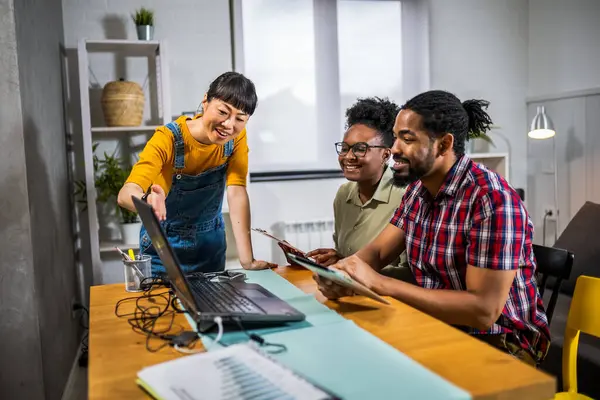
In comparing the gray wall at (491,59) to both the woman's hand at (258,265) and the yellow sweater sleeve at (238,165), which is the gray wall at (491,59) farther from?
the woman's hand at (258,265)

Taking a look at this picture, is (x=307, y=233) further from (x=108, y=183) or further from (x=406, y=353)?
(x=406, y=353)

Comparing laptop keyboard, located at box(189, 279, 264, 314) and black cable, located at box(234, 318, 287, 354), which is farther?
laptop keyboard, located at box(189, 279, 264, 314)

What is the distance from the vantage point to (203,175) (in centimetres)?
198

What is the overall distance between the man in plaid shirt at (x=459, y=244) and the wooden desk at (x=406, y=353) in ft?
0.39

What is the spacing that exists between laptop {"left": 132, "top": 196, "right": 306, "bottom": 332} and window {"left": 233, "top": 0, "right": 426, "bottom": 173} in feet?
6.92

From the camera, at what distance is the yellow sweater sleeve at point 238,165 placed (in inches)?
80.2

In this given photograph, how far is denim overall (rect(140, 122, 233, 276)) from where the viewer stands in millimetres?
1977

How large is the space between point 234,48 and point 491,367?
102 inches

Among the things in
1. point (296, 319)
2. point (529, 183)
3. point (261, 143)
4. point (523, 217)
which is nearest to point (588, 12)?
point (529, 183)

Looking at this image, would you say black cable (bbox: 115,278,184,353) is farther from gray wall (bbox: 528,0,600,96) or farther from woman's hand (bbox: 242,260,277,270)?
gray wall (bbox: 528,0,600,96)

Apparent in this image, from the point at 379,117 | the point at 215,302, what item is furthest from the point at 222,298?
the point at 379,117

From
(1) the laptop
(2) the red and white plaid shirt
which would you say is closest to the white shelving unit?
(1) the laptop

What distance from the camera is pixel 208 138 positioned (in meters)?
1.86

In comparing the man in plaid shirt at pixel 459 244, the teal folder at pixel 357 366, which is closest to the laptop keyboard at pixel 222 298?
the teal folder at pixel 357 366
